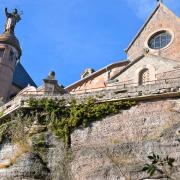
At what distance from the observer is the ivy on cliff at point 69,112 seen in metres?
21.1

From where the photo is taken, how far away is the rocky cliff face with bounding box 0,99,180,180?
60.6 feet

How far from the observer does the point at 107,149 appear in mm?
19422

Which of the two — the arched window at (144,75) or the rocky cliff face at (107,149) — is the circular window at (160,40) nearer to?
the arched window at (144,75)

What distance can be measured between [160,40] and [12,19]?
1221 centimetres

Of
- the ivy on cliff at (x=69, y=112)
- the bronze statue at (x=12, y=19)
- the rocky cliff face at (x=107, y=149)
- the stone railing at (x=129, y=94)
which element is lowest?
the rocky cliff face at (x=107, y=149)

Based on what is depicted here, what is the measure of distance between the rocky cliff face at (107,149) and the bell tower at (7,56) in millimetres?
12051

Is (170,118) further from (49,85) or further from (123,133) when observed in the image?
(49,85)

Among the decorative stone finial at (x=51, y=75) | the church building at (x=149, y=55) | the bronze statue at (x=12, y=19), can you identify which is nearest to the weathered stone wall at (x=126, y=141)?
the church building at (x=149, y=55)

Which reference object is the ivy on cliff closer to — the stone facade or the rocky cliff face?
the rocky cliff face

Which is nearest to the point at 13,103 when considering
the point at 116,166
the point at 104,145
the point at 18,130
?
the point at 18,130

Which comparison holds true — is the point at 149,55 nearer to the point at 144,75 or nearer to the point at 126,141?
the point at 144,75

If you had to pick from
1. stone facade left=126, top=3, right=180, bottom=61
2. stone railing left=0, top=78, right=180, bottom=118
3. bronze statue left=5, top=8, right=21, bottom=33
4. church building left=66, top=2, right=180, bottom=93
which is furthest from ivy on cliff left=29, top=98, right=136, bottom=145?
bronze statue left=5, top=8, right=21, bottom=33

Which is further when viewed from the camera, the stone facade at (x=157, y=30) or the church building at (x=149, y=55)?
the stone facade at (x=157, y=30)

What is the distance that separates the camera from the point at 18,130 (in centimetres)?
2167
